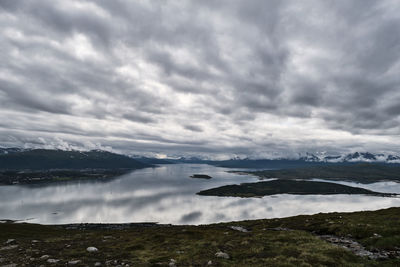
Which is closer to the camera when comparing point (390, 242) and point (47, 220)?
point (390, 242)

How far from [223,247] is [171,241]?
1082cm

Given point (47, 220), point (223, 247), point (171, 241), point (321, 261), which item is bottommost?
point (47, 220)

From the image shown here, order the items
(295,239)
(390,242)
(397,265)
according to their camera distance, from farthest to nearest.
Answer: (295,239) < (390,242) < (397,265)

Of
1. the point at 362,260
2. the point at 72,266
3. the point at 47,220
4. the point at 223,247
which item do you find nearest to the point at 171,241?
the point at 223,247

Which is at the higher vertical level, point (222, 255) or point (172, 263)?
point (222, 255)

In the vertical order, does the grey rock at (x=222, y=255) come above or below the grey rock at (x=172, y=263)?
above

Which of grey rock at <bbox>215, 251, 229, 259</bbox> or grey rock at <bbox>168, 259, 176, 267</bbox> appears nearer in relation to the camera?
grey rock at <bbox>168, 259, 176, 267</bbox>

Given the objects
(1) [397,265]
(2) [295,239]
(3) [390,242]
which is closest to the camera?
(1) [397,265]

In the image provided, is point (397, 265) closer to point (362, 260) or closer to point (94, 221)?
point (362, 260)

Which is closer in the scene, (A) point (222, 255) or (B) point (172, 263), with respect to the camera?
(B) point (172, 263)

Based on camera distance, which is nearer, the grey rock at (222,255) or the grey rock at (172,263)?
the grey rock at (172,263)

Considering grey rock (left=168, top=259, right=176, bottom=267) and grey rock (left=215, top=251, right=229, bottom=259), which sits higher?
grey rock (left=215, top=251, right=229, bottom=259)

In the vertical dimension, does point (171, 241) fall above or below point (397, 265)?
below

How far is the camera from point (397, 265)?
15734 millimetres
